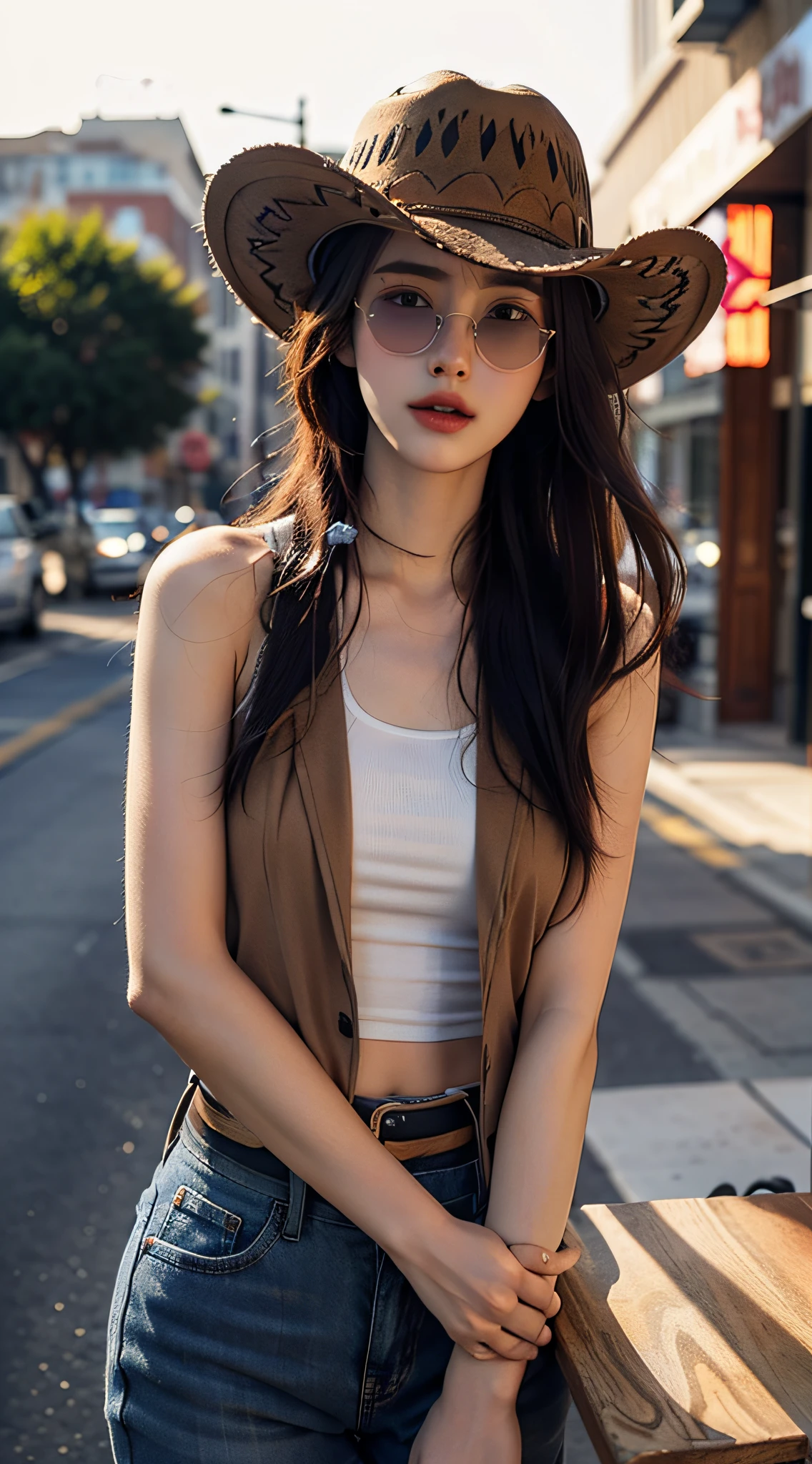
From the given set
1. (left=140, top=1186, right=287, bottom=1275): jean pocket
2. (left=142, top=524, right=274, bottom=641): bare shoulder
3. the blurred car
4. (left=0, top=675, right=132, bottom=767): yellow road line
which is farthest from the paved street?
the blurred car

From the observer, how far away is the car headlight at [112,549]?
26.9m

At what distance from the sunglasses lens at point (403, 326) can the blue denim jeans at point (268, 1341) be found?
91 centimetres

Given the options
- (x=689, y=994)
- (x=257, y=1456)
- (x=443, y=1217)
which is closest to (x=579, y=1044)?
(x=443, y=1217)

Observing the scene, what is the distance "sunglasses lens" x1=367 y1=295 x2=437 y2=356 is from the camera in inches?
64.8

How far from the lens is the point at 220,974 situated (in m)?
1.55

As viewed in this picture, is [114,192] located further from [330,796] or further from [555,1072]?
[555,1072]

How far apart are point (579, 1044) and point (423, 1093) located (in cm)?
19

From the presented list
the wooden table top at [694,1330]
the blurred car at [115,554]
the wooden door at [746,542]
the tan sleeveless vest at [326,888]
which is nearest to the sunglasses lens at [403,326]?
the tan sleeveless vest at [326,888]

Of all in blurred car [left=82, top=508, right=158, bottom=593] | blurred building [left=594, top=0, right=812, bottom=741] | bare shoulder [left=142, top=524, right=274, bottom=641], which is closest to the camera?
bare shoulder [left=142, top=524, right=274, bottom=641]

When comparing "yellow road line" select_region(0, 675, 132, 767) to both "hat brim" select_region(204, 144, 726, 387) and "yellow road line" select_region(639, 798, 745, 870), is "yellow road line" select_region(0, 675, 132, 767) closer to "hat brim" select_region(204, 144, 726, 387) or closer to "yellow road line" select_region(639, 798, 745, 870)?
"yellow road line" select_region(639, 798, 745, 870)

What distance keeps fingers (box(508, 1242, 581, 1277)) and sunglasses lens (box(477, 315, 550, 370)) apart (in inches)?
38.4

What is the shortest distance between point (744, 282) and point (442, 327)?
946cm

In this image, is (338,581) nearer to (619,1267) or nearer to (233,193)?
(233,193)

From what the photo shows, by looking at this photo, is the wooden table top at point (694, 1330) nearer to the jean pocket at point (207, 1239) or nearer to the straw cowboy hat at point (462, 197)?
the jean pocket at point (207, 1239)
